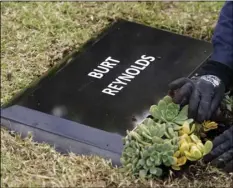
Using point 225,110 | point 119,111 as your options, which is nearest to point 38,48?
point 119,111

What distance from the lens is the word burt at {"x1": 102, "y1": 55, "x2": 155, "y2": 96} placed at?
2836 millimetres

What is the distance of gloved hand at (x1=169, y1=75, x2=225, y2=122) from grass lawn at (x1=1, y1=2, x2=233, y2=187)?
22 cm

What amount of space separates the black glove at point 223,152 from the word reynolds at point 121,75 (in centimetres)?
56

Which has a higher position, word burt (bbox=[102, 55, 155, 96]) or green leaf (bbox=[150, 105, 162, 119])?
green leaf (bbox=[150, 105, 162, 119])

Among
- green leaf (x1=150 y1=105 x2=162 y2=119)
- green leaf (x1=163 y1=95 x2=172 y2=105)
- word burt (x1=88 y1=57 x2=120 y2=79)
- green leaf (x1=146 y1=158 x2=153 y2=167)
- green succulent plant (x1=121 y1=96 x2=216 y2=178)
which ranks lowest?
word burt (x1=88 y1=57 x2=120 y2=79)

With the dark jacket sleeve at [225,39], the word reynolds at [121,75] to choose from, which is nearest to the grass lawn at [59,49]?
the word reynolds at [121,75]

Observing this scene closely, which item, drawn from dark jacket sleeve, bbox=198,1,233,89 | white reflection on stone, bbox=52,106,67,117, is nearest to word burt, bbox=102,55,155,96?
white reflection on stone, bbox=52,106,67,117

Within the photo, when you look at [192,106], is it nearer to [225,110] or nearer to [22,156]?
[225,110]

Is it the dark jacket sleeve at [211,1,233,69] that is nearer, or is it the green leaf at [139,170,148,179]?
the green leaf at [139,170,148,179]

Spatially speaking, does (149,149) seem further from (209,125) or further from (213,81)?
(213,81)

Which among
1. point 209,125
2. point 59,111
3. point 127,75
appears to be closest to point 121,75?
point 127,75

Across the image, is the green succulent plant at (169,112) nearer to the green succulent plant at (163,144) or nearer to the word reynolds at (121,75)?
the green succulent plant at (163,144)

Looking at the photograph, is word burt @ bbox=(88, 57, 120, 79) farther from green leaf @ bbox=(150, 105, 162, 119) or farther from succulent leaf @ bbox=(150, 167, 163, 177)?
succulent leaf @ bbox=(150, 167, 163, 177)

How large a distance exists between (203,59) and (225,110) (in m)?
0.50
